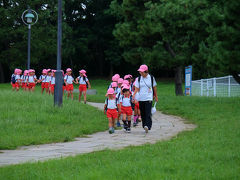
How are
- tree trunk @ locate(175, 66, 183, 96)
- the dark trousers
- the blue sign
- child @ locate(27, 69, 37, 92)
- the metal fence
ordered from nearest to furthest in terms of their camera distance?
the dark trousers → child @ locate(27, 69, 37, 92) → the metal fence → the blue sign → tree trunk @ locate(175, 66, 183, 96)

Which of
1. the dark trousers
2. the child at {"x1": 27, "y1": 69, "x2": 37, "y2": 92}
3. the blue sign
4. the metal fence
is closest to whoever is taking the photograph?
the dark trousers

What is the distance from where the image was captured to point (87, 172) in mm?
5562

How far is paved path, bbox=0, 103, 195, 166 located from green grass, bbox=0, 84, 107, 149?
414 mm

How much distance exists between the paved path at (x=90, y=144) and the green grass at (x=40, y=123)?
41 cm

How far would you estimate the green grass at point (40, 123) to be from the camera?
9125 mm

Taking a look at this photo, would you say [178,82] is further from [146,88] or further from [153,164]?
[153,164]

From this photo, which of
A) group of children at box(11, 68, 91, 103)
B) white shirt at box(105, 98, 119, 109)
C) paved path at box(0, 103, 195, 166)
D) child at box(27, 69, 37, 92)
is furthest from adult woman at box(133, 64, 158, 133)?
child at box(27, 69, 37, 92)

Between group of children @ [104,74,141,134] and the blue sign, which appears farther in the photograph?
the blue sign

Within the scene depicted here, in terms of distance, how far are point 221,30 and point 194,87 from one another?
1551 centimetres

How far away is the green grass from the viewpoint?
9.12 metres

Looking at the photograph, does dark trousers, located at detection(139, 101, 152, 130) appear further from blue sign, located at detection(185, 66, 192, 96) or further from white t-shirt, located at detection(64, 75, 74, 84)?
blue sign, located at detection(185, 66, 192, 96)

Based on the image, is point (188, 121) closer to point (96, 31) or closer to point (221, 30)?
point (221, 30)

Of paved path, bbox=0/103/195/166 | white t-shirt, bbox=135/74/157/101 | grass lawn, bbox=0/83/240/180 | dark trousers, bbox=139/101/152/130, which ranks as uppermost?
white t-shirt, bbox=135/74/157/101

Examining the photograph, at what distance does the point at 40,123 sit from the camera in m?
11.2
